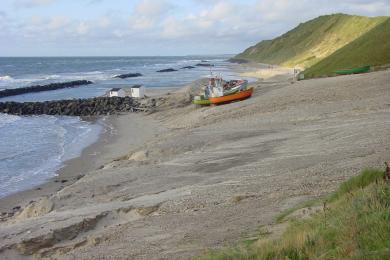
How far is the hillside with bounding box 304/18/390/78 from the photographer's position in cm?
4109

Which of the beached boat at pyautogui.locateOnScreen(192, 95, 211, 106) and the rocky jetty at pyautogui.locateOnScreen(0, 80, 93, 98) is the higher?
the beached boat at pyautogui.locateOnScreen(192, 95, 211, 106)

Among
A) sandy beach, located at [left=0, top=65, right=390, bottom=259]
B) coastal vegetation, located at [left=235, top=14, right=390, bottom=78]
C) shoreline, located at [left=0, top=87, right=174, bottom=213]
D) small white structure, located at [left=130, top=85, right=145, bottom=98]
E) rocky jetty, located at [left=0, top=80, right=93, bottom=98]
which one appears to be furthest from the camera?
rocky jetty, located at [left=0, top=80, right=93, bottom=98]

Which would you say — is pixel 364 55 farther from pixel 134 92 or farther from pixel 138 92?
pixel 134 92

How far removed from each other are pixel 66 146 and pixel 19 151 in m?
2.44

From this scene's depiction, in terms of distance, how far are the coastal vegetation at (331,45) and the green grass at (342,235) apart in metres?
33.2

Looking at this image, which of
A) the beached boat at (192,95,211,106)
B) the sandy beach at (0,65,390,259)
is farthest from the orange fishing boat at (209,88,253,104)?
the sandy beach at (0,65,390,259)

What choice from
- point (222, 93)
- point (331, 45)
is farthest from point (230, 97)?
point (331, 45)

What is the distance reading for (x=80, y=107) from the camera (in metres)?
45.2

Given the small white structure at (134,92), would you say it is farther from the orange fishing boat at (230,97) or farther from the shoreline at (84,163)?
the orange fishing boat at (230,97)

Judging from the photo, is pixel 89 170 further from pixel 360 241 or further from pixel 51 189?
pixel 360 241

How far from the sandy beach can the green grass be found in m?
1.85

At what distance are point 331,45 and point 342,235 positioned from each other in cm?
9982

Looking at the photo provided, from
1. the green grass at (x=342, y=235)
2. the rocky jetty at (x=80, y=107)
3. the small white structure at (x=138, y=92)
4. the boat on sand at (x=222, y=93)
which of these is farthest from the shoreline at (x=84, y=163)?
the small white structure at (x=138, y=92)

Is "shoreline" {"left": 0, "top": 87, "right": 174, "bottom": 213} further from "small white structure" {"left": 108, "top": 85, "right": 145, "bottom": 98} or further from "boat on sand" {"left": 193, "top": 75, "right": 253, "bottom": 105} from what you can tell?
"small white structure" {"left": 108, "top": 85, "right": 145, "bottom": 98}
